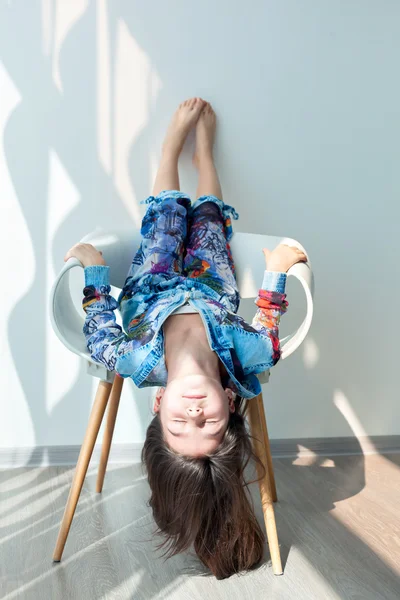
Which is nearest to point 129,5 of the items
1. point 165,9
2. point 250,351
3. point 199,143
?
→ point 165,9

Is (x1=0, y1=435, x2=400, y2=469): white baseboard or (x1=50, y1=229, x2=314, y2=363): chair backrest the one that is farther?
(x1=0, y1=435, x2=400, y2=469): white baseboard

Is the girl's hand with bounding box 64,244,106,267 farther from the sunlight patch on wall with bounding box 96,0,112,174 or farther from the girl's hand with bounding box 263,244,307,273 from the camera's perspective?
the sunlight patch on wall with bounding box 96,0,112,174

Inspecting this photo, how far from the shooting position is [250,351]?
1.77 meters

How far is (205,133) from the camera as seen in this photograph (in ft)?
7.90

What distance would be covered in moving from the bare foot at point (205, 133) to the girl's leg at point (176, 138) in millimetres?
27

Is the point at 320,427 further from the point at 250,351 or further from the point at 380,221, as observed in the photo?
the point at 250,351

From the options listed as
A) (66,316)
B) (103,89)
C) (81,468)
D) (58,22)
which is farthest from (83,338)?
(58,22)

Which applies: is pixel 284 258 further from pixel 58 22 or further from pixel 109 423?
pixel 58 22

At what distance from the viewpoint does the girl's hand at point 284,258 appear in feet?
6.15

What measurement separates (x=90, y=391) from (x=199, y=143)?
93cm

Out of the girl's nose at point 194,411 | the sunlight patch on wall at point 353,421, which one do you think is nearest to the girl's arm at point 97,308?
the girl's nose at point 194,411

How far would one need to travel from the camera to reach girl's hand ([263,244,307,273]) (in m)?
1.88

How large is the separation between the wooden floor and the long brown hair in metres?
0.07

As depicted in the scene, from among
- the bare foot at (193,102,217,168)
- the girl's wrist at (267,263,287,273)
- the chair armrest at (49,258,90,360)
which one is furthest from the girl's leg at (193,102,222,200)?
the chair armrest at (49,258,90,360)
